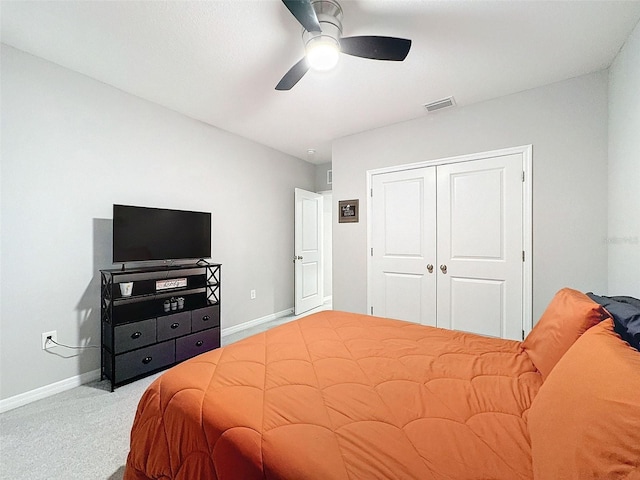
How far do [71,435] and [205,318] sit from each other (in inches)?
51.7

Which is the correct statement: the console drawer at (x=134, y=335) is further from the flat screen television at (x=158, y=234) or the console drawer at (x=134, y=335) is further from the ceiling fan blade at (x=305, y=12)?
the ceiling fan blade at (x=305, y=12)

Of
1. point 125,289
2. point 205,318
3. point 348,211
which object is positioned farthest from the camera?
point 348,211

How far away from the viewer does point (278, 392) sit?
3.56ft

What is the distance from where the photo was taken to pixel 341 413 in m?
0.96

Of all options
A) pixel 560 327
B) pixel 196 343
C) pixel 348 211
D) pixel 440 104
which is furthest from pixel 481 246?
pixel 196 343

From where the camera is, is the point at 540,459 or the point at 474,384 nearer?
the point at 540,459

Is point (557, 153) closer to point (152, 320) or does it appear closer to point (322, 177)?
point (322, 177)

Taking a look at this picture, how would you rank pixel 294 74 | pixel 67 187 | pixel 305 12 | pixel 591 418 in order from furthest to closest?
pixel 67 187 → pixel 294 74 → pixel 305 12 → pixel 591 418

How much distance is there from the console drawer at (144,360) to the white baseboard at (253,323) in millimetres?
884

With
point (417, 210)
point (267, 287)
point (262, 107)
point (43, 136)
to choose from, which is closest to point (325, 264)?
point (267, 287)

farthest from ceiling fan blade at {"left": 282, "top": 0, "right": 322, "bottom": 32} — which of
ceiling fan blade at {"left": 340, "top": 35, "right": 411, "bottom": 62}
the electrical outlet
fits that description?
→ the electrical outlet

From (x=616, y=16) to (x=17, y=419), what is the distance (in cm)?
482

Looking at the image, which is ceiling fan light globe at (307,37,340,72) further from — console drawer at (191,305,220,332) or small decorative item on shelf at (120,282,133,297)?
console drawer at (191,305,220,332)

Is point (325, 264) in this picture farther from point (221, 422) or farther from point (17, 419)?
point (221, 422)
